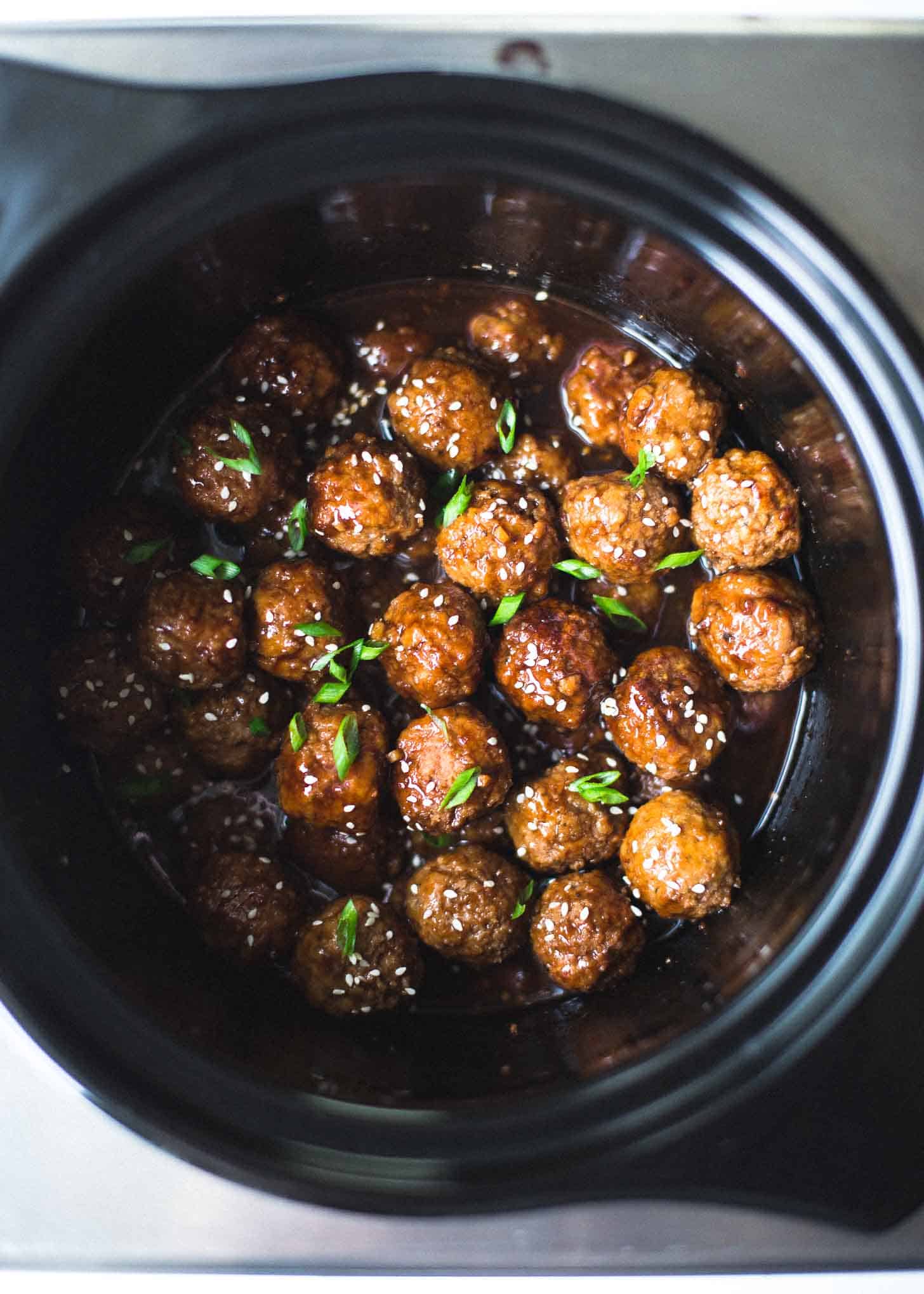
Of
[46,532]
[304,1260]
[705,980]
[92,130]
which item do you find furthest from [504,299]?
[304,1260]

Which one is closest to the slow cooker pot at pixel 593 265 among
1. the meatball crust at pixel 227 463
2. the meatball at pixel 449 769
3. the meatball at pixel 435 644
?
the meatball crust at pixel 227 463

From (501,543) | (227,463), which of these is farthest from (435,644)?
(227,463)

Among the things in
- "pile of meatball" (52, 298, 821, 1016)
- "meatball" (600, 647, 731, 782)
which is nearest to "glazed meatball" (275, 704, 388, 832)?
"pile of meatball" (52, 298, 821, 1016)

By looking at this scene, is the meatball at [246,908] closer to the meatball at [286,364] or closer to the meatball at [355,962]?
the meatball at [355,962]

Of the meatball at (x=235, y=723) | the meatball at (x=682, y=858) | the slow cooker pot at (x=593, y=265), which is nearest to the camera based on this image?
the slow cooker pot at (x=593, y=265)

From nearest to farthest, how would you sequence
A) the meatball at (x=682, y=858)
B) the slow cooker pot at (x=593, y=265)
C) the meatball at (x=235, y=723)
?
the slow cooker pot at (x=593, y=265) < the meatball at (x=682, y=858) < the meatball at (x=235, y=723)

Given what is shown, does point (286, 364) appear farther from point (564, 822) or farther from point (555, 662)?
point (564, 822)
